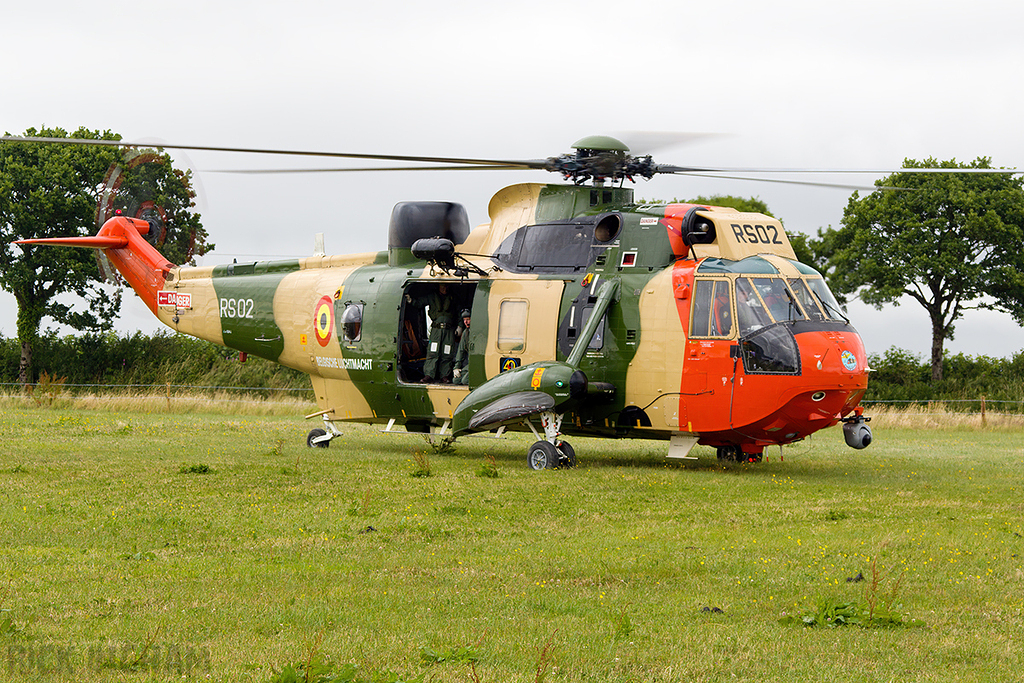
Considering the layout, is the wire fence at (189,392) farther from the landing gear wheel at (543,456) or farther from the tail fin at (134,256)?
the landing gear wheel at (543,456)

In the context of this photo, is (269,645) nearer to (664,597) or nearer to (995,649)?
(664,597)

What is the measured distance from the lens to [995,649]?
7871 millimetres

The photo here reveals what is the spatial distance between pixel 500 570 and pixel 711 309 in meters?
8.28

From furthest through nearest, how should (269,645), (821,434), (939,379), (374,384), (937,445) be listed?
(939,379), (821,434), (937,445), (374,384), (269,645)

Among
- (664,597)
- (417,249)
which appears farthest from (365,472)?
(664,597)

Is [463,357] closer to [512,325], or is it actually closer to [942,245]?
[512,325]

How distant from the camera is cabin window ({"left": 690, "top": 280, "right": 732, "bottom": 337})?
17.3 metres

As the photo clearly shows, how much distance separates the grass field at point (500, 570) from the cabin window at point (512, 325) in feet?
8.55

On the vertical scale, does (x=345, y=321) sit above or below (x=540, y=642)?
above

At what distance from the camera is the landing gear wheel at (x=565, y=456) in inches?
722

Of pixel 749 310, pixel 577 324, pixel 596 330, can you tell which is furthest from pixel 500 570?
pixel 577 324

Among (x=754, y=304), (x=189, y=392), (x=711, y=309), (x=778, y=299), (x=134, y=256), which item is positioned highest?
(x=134, y=256)

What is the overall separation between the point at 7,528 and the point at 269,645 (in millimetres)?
5638

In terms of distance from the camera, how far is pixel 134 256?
86.8 ft
